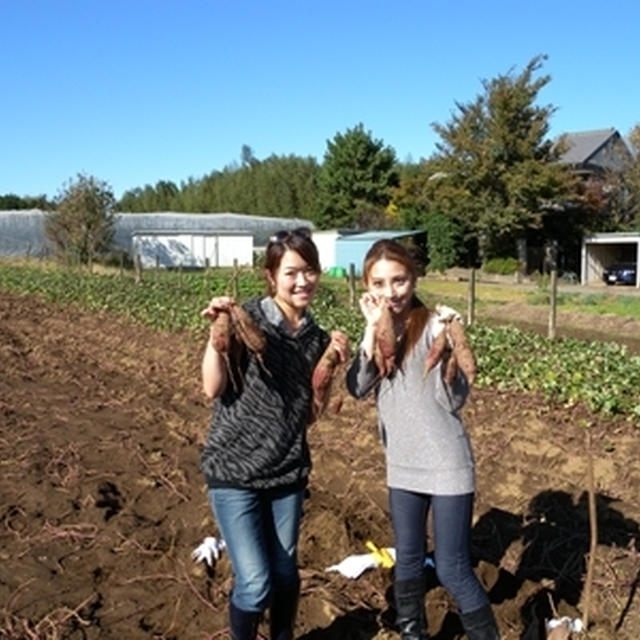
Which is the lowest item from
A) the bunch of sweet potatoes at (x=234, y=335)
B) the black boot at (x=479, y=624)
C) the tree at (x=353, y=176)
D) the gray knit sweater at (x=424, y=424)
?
the black boot at (x=479, y=624)

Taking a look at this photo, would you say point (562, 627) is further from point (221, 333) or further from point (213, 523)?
point (213, 523)

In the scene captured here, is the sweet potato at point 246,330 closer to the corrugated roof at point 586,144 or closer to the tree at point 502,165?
the tree at point 502,165

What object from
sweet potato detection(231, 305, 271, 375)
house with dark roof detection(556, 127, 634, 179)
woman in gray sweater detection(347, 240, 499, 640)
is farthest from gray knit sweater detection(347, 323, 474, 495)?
house with dark roof detection(556, 127, 634, 179)

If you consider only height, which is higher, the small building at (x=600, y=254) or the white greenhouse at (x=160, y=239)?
the white greenhouse at (x=160, y=239)

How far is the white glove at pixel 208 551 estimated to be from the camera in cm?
408

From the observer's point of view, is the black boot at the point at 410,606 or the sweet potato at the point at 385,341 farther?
the black boot at the point at 410,606

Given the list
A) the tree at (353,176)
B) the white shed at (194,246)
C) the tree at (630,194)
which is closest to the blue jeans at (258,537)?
the tree at (630,194)

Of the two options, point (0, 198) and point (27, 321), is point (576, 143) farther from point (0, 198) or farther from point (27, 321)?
point (0, 198)

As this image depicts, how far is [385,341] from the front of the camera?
284cm

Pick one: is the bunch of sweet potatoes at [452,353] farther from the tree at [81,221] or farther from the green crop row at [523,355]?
the tree at [81,221]

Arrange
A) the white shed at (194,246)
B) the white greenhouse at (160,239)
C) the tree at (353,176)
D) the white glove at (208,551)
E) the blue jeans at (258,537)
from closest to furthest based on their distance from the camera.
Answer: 1. the blue jeans at (258,537)
2. the white glove at (208,551)
3. the white greenhouse at (160,239)
4. the white shed at (194,246)
5. the tree at (353,176)

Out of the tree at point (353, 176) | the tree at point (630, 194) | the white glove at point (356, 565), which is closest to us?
the white glove at point (356, 565)

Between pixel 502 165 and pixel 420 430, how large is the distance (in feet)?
111

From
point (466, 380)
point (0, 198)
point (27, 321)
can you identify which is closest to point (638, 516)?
point (466, 380)
